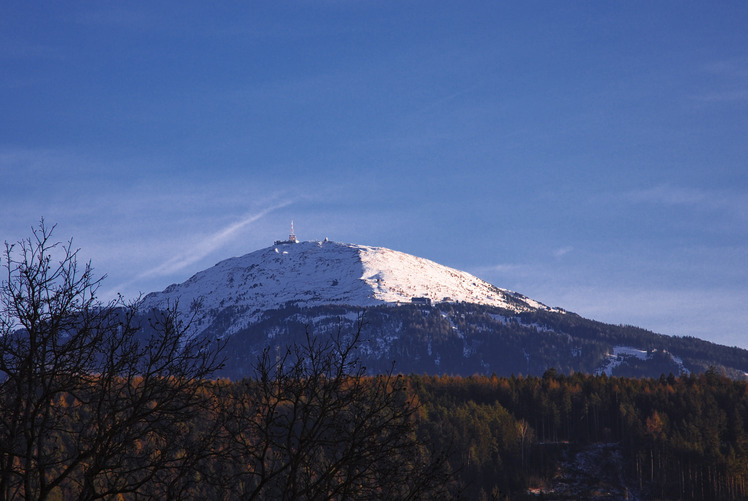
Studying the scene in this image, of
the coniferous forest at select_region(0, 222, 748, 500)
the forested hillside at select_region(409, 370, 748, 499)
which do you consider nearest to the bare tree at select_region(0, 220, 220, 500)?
the coniferous forest at select_region(0, 222, 748, 500)

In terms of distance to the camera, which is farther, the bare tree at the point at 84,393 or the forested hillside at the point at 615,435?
the forested hillside at the point at 615,435

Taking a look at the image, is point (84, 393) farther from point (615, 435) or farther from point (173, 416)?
point (615, 435)

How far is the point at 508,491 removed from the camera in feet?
488

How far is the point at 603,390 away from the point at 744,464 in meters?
50.8

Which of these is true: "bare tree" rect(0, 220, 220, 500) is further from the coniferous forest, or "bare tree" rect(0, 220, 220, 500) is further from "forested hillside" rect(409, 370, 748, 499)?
"forested hillside" rect(409, 370, 748, 499)

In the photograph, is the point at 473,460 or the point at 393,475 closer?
the point at 393,475

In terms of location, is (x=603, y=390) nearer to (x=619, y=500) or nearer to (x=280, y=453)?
(x=619, y=500)

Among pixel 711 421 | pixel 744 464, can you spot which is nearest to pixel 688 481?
pixel 744 464

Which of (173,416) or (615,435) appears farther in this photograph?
(615,435)

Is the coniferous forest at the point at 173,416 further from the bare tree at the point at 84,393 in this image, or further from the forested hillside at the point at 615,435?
the forested hillside at the point at 615,435

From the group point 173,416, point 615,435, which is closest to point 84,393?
point 173,416

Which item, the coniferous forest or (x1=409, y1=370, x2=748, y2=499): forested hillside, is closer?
the coniferous forest

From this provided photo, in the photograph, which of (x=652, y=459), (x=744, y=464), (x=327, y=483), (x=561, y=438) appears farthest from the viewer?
(x=561, y=438)

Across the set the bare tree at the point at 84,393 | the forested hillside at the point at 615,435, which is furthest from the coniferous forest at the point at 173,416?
the forested hillside at the point at 615,435
